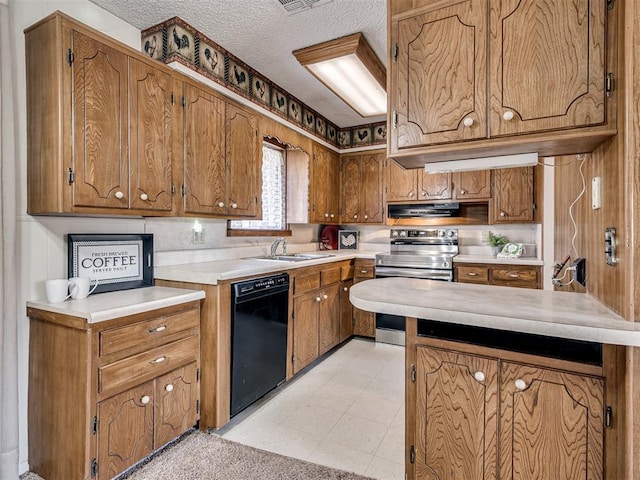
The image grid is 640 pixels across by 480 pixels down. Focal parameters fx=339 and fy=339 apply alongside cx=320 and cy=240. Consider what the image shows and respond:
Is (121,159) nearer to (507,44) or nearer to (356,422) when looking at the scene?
(507,44)

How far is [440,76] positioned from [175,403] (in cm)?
217

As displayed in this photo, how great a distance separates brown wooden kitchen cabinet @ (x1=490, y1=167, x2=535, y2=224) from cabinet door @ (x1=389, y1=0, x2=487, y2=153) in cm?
258

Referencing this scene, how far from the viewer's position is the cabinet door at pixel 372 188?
4359 mm

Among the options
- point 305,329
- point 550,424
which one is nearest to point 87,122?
point 305,329

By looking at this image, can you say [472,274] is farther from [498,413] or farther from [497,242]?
[498,413]

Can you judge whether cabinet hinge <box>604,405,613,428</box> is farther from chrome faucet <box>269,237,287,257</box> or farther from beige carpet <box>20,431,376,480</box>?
chrome faucet <box>269,237,287,257</box>

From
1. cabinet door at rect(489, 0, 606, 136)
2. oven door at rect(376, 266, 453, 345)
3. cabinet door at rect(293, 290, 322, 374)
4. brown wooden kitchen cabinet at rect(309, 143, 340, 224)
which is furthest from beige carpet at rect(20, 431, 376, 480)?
brown wooden kitchen cabinet at rect(309, 143, 340, 224)

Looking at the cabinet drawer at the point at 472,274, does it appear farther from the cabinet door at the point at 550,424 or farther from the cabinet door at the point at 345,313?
the cabinet door at the point at 550,424

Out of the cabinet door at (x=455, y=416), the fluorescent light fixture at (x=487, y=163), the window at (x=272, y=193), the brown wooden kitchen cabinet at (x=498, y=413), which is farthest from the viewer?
the window at (x=272, y=193)

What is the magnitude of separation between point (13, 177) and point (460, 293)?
221 cm

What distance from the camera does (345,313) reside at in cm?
383

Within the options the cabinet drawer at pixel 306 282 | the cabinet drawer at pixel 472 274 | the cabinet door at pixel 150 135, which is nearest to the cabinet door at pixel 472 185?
the cabinet drawer at pixel 472 274

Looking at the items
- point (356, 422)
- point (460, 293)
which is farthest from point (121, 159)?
point (356, 422)

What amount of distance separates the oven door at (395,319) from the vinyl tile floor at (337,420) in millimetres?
580
